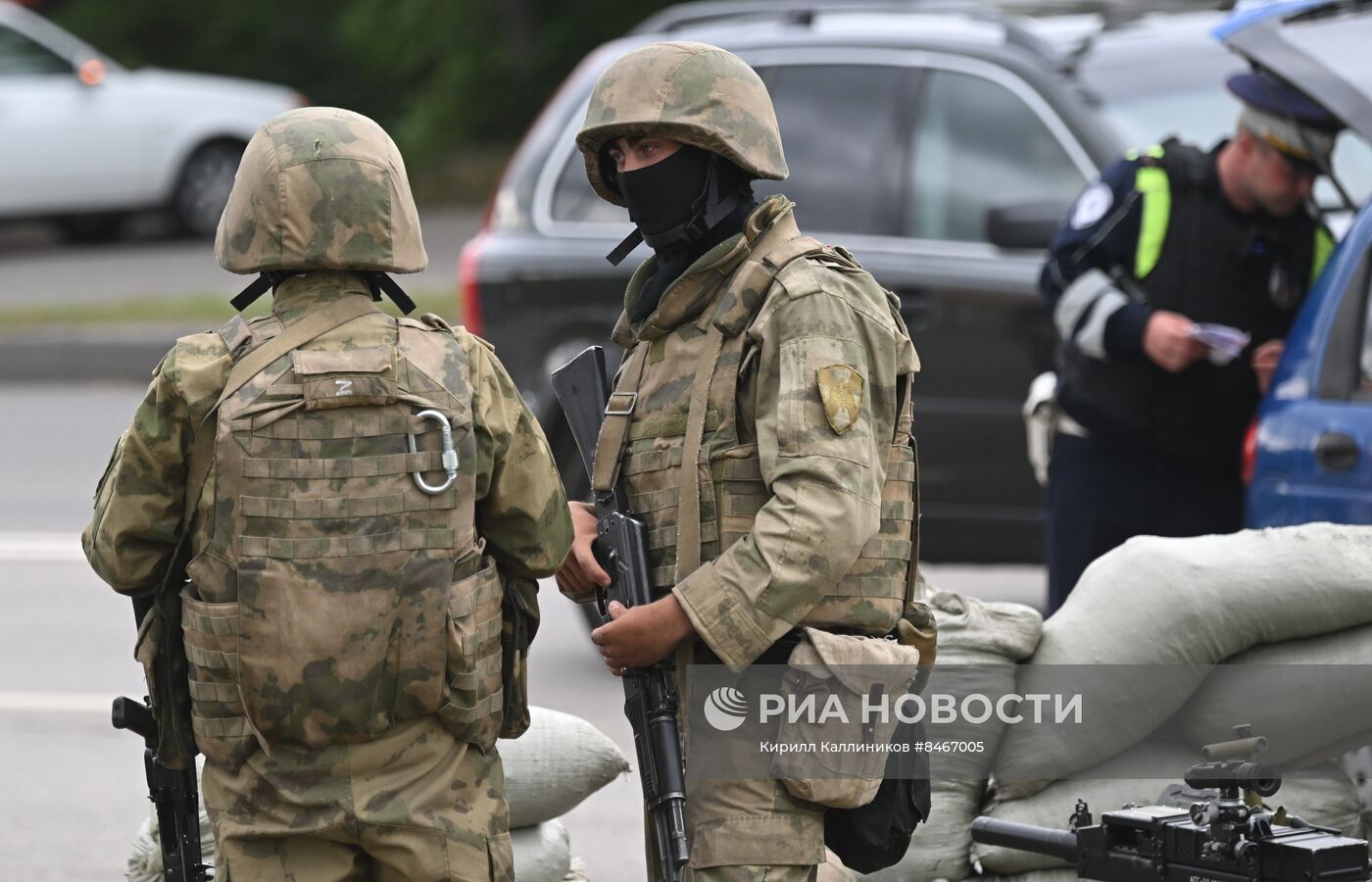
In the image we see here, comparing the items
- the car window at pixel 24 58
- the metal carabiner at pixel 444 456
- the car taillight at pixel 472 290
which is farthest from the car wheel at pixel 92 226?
the metal carabiner at pixel 444 456

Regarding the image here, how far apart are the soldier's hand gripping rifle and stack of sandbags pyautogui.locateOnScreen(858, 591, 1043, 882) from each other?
876 millimetres

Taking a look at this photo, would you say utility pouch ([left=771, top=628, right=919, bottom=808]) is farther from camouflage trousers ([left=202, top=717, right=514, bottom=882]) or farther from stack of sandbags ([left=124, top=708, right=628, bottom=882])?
stack of sandbags ([left=124, top=708, right=628, bottom=882])

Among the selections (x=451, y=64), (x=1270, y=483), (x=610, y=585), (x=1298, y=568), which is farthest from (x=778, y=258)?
(x=451, y=64)

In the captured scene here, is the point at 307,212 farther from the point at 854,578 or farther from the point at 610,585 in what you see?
the point at 854,578

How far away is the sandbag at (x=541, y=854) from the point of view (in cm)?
405

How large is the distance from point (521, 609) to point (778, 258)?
2.23ft

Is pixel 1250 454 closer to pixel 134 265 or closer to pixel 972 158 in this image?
pixel 972 158

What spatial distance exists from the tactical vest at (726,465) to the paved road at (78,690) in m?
1.99

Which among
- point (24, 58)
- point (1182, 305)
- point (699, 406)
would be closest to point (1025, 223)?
point (1182, 305)

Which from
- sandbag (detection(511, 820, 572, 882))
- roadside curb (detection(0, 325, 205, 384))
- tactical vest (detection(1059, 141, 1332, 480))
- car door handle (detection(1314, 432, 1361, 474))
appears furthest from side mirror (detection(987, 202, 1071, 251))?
roadside curb (detection(0, 325, 205, 384))

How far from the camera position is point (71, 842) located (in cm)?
530

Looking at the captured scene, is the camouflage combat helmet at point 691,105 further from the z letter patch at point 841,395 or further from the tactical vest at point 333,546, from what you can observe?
the tactical vest at point 333,546

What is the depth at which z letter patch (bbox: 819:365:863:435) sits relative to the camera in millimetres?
2957

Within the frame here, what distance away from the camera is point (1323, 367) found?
480 centimetres
